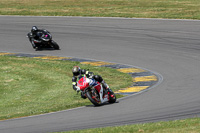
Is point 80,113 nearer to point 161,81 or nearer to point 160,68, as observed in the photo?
point 161,81

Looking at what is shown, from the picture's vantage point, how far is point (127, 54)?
24828 millimetres

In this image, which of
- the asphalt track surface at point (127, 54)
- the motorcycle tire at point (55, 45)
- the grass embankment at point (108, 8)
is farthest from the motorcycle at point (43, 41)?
the grass embankment at point (108, 8)

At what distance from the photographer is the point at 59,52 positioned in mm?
26594

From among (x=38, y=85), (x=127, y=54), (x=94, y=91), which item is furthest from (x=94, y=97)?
(x=127, y=54)

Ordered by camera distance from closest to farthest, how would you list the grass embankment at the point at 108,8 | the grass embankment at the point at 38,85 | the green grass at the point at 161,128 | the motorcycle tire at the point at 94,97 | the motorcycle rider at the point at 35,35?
the green grass at the point at 161,128, the motorcycle tire at the point at 94,97, the grass embankment at the point at 38,85, the motorcycle rider at the point at 35,35, the grass embankment at the point at 108,8

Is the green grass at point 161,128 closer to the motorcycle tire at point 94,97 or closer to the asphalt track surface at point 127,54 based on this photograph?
the asphalt track surface at point 127,54

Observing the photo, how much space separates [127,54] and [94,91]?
9.76 meters

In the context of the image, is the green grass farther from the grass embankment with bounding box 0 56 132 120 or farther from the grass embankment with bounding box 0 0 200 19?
the grass embankment with bounding box 0 0 200 19

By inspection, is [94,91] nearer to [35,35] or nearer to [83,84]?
[83,84]

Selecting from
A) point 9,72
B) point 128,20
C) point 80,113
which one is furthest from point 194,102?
point 128,20

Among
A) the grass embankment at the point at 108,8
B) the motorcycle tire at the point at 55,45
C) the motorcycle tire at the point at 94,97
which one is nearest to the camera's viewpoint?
the motorcycle tire at the point at 94,97

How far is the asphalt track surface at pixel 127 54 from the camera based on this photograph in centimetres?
1331

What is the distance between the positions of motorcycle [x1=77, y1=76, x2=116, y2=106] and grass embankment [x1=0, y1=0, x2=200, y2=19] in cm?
1786

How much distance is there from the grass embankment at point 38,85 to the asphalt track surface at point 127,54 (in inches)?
52.0
